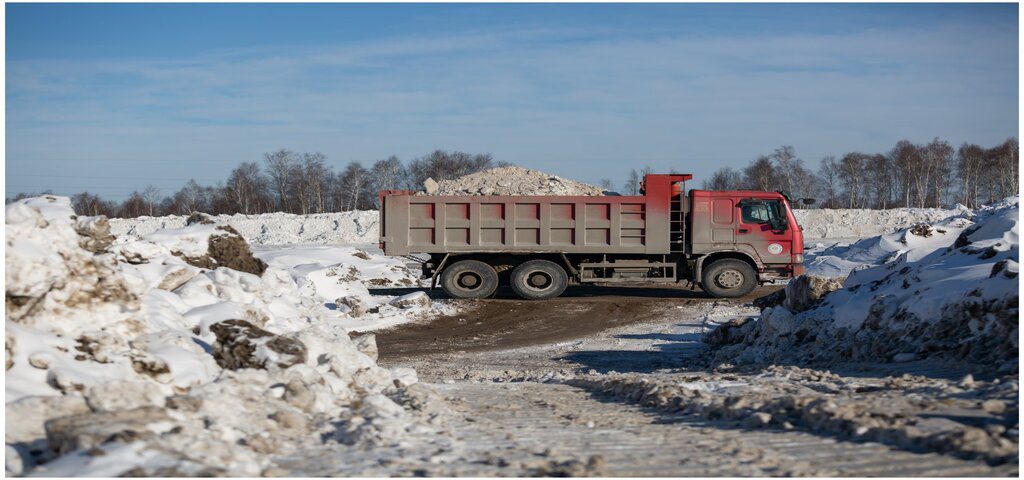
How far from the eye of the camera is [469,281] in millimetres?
21047

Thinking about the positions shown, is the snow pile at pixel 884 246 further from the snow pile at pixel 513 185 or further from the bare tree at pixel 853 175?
the bare tree at pixel 853 175

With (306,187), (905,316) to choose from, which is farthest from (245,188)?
(905,316)

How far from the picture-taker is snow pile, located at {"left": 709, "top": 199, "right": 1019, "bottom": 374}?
980 cm

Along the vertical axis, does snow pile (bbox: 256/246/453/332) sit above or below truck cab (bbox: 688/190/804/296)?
below

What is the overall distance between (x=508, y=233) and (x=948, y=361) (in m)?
11.8

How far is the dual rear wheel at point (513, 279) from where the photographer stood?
20.8 metres

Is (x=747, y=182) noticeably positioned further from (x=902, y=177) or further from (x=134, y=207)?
(x=134, y=207)

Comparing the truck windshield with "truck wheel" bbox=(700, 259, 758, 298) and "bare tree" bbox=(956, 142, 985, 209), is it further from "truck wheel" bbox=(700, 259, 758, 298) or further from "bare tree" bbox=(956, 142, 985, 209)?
"bare tree" bbox=(956, 142, 985, 209)

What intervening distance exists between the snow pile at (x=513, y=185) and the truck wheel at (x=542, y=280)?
45.2ft

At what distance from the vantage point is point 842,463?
17.5 feet

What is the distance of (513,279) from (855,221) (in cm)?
2934

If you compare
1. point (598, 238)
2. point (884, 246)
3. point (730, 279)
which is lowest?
point (730, 279)

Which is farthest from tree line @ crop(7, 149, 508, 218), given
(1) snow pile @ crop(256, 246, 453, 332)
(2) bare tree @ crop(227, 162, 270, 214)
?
(1) snow pile @ crop(256, 246, 453, 332)

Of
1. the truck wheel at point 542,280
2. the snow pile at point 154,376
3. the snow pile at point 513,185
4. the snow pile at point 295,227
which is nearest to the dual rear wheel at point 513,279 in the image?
→ the truck wheel at point 542,280
